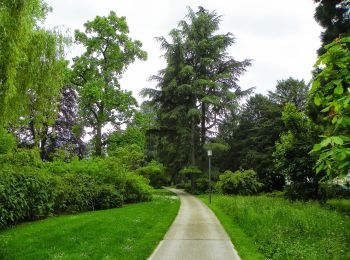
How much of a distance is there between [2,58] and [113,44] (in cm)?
2506

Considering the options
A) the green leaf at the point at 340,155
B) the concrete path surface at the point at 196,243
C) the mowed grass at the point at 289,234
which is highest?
the green leaf at the point at 340,155

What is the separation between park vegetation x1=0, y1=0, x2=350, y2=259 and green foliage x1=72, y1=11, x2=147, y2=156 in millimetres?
106

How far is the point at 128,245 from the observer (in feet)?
33.9

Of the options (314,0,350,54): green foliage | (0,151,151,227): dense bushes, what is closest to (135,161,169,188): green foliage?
(0,151,151,227): dense bushes

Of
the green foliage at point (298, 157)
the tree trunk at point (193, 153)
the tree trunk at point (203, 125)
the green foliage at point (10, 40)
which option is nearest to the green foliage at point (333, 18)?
the green foliage at point (298, 157)

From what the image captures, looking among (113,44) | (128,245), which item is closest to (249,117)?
(113,44)

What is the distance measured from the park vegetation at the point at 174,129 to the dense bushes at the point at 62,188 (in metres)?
0.07

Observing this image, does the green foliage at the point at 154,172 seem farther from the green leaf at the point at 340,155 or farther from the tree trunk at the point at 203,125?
the green leaf at the point at 340,155

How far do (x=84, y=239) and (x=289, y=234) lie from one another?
6.13 metres

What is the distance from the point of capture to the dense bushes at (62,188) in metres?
14.0

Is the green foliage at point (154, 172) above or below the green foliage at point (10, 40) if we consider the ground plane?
below

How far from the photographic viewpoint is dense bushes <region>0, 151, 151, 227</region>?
14008 mm

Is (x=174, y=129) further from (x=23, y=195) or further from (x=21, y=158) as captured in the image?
(x=23, y=195)

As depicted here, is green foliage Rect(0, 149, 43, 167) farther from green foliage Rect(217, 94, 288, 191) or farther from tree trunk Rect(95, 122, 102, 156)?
green foliage Rect(217, 94, 288, 191)
